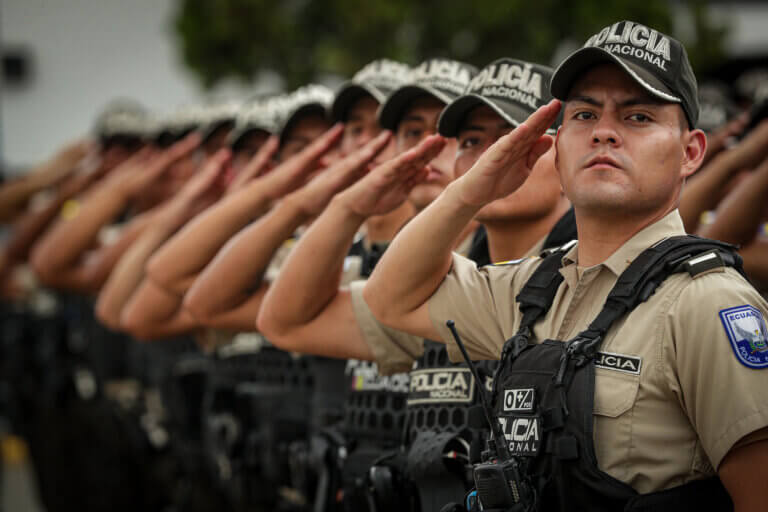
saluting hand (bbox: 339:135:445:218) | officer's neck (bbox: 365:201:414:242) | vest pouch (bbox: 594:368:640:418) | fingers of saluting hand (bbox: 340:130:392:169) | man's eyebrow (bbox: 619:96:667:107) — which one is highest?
man's eyebrow (bbox: 619:96:667:107)

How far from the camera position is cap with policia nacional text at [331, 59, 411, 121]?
466 centimetres

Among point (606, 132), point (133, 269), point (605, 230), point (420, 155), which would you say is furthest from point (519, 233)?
point (133, 269)

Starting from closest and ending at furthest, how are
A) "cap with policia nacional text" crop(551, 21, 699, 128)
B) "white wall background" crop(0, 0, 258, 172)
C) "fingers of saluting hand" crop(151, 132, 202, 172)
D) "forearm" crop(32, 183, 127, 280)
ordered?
1. "cap with policia nacional text" crop(551, 21, 699, 128)
2. "fingers of saluting hand" crop(151, 132, 202, 172)
3. "forearm" crop(32, 183, 127, 280)
4. "white wall background" crop(0, 0, 258, 172)

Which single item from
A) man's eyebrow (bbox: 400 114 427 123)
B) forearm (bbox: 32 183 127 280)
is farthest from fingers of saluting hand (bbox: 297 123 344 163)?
forearm (bbox: 32 183 127 280)

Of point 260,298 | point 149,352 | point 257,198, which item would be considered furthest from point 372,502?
point 149,352

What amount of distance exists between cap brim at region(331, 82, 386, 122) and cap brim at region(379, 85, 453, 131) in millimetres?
420

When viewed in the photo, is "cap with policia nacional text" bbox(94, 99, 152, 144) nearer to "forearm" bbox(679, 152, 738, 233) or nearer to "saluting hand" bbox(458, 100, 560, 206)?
"forearm" bbox(679, 152, 738, 233)

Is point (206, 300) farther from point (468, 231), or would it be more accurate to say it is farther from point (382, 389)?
point (468, 231)

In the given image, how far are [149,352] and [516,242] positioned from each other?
207 inches

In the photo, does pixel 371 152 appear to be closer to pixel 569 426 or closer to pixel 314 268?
pixel 314 268

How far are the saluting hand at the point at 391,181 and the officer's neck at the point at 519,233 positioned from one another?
272 mm

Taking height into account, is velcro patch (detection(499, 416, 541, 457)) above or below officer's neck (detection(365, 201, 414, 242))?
below

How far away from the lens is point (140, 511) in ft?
27.5

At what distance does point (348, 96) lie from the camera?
4.72m
